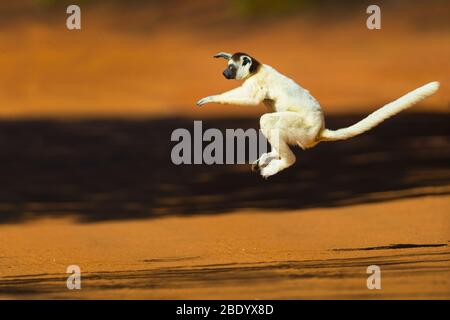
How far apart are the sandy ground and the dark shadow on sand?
0.76 m

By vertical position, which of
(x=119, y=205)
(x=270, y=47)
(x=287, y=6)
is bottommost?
(x=119, y=205)

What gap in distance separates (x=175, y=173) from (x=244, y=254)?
18.1 feet

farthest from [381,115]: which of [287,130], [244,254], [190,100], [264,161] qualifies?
[190,100]

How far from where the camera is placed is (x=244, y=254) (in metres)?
8.88

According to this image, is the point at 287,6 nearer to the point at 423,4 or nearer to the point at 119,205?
the point at 423,4

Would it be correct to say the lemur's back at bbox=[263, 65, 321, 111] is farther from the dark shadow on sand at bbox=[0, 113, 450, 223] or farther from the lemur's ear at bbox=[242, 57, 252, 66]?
the dark shadow on sand at bbox=[0, 113, 450, 223]

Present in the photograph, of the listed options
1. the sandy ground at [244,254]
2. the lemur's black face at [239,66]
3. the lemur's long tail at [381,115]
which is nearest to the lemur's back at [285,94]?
the lemur's black face at [239,66]

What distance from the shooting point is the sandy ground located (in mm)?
7367

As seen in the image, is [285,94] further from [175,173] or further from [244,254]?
[175,173]

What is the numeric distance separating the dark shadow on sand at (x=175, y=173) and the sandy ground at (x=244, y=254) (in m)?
0.76

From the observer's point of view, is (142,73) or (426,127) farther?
(142,73)

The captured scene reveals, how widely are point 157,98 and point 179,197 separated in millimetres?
7569

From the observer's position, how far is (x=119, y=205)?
40.4ft

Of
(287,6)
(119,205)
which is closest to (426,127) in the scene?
(119,205)
